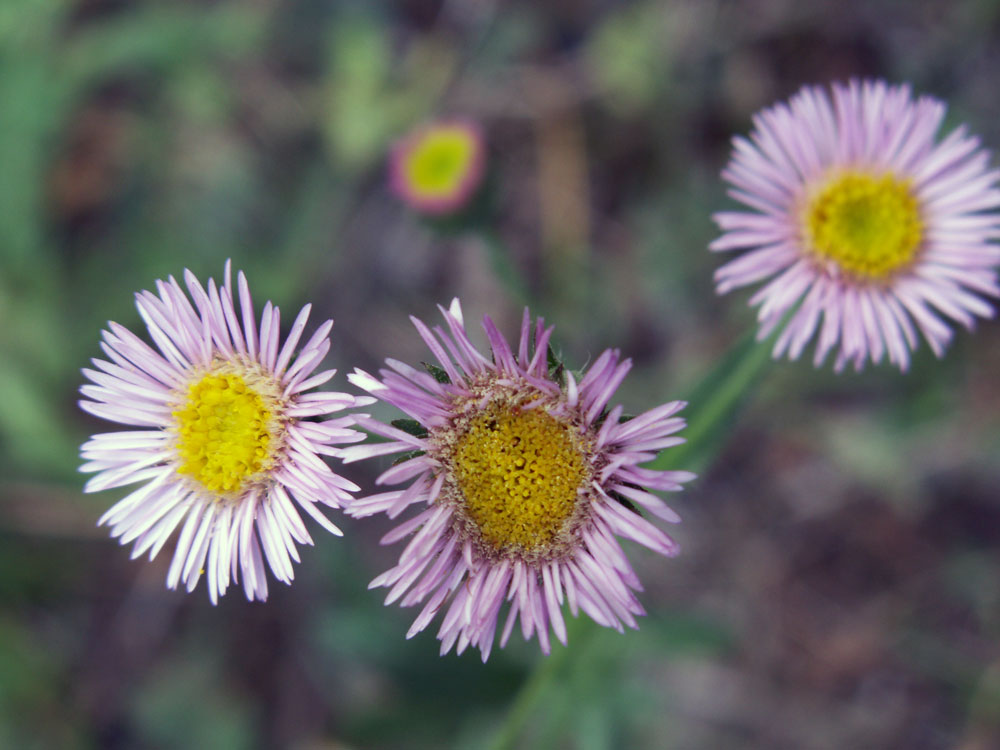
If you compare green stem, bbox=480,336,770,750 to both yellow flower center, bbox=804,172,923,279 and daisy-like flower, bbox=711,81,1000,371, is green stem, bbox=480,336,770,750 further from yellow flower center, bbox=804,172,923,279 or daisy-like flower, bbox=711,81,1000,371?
yellow flower center, bbox=804,172,923,279

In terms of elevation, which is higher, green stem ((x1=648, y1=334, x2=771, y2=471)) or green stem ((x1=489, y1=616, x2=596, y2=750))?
green stem ((x1=648, y1=334, x2=771, y2=471))

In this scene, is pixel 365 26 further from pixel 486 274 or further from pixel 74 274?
pixel 74 274

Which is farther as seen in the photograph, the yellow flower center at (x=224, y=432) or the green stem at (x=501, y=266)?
the green stem at (x=501, y=266)

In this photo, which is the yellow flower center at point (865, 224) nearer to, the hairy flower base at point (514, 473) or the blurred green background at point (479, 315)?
the hairy flower base at point (514, 473)

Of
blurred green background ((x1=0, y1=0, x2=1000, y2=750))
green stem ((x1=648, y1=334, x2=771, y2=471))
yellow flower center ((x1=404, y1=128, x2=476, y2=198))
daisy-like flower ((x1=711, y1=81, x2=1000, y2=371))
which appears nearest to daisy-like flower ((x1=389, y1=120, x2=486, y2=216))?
yellow flower center ((x1=404, y1=128, x2=476, y2=198))

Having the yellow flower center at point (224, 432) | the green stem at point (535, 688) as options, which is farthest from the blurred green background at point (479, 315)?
the yellow flower center at point (224, 432)

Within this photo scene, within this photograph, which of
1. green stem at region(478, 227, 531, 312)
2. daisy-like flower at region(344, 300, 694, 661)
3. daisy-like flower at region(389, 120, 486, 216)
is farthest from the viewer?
daisy-like flower at region(389, 120, 486, 216)
